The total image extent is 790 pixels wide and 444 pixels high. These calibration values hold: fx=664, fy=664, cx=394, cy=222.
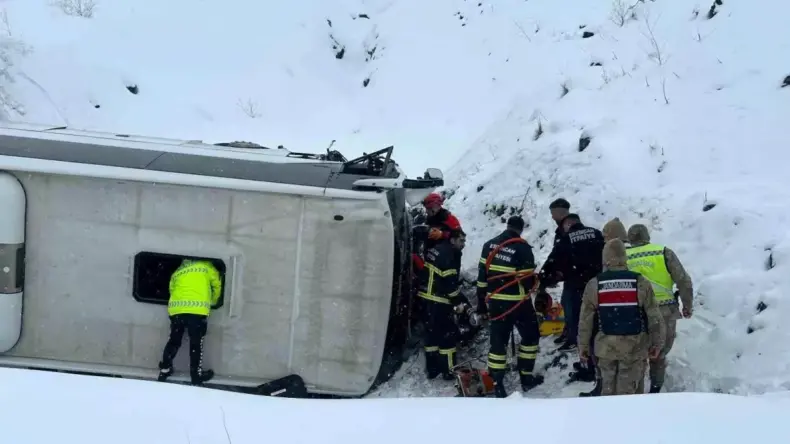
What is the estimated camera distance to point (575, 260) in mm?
6000

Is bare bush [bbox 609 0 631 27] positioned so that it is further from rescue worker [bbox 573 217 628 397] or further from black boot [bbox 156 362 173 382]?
black boot [bbox 156 362 173 382]

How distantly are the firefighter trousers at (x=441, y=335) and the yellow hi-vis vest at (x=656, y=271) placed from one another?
1.72m

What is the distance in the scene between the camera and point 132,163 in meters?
5.46

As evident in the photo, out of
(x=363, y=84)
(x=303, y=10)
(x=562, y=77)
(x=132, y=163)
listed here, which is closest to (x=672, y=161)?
(x=562, y=77)

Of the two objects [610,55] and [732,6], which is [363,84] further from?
[732,6]

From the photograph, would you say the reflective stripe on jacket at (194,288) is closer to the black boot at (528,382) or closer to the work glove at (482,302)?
the work glove at (482,302)

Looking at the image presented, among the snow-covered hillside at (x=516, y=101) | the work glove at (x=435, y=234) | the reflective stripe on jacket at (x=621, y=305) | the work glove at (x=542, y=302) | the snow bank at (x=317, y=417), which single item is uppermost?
the snow-covered hillside at (x=516, y=101)

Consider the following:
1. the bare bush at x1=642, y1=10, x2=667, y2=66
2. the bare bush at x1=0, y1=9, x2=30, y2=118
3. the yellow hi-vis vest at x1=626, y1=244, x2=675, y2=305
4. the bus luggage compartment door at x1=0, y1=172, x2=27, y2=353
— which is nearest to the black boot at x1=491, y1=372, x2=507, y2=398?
the yellow hi-vis vest at x1=626, y1=244, x2=675, y2=305

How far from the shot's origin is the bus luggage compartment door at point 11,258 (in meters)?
5.25

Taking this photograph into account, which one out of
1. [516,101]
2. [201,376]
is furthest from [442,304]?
[516,101]

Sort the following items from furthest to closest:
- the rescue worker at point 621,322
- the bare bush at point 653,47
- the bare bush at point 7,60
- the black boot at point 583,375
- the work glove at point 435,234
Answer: the bare bush at point 7,60 < the bare bush at point 653,47 < the work glove at point 435,234 < the black boot at point 583,375 < the rescue worker at point 621,322

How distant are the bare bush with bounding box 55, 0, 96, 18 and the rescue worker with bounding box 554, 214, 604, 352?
1332 centimetres

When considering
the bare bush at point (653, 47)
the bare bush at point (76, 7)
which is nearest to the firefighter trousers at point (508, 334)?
the bare bush at point (653, 47)

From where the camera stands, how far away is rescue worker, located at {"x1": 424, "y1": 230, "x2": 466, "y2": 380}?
242 inches
